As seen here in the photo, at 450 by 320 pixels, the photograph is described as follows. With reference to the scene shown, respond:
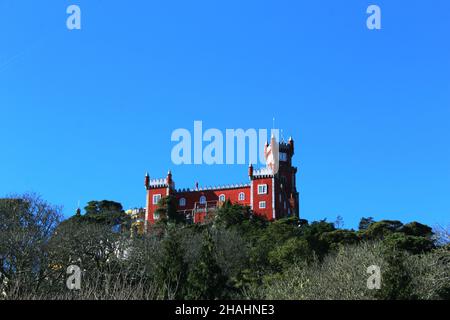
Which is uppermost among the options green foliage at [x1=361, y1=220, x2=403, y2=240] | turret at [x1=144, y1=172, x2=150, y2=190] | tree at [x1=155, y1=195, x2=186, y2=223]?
turret at [x1=144, y1=172, x2=150, y2=190]

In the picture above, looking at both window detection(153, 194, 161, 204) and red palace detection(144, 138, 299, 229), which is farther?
window detection(153, 194, 161, 204)

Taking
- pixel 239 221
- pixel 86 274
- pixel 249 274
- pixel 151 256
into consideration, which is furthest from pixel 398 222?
pixel 86 274

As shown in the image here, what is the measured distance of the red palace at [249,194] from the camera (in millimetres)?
91000

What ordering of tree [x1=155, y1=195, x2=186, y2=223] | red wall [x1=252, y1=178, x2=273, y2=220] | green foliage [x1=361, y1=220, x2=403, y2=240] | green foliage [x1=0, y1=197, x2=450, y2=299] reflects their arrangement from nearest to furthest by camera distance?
green foliage [x1=0, y1=197, x2=450, y2=299], green foliage [x1=361, y1=220, x2=403, y2=240], red wall [x1=252, y1=178, x2=273, y2=220], tree [x1=155, y1=195, x2=186, y2=223]

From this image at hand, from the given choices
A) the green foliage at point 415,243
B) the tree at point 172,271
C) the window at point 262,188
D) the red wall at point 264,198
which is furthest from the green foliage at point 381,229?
the tree at point 172,271

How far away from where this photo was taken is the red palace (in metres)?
91.0

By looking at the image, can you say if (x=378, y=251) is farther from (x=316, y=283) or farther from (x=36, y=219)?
(x=36, y=219)

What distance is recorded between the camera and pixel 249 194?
92.7 metres

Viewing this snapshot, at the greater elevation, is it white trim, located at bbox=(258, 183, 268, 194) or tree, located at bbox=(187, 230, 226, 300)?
white trim, located at bbox=(258, 183, 268, 194)

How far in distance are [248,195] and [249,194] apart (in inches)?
8.7

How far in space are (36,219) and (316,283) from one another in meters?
24.9

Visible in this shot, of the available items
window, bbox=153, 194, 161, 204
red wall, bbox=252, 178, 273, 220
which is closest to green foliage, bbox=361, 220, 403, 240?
red wall, bbox=252, 178, 273, 220

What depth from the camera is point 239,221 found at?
265 feet

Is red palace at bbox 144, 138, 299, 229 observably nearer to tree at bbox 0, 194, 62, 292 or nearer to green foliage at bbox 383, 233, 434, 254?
green foliage at bbox 383, 233, 434, 254
